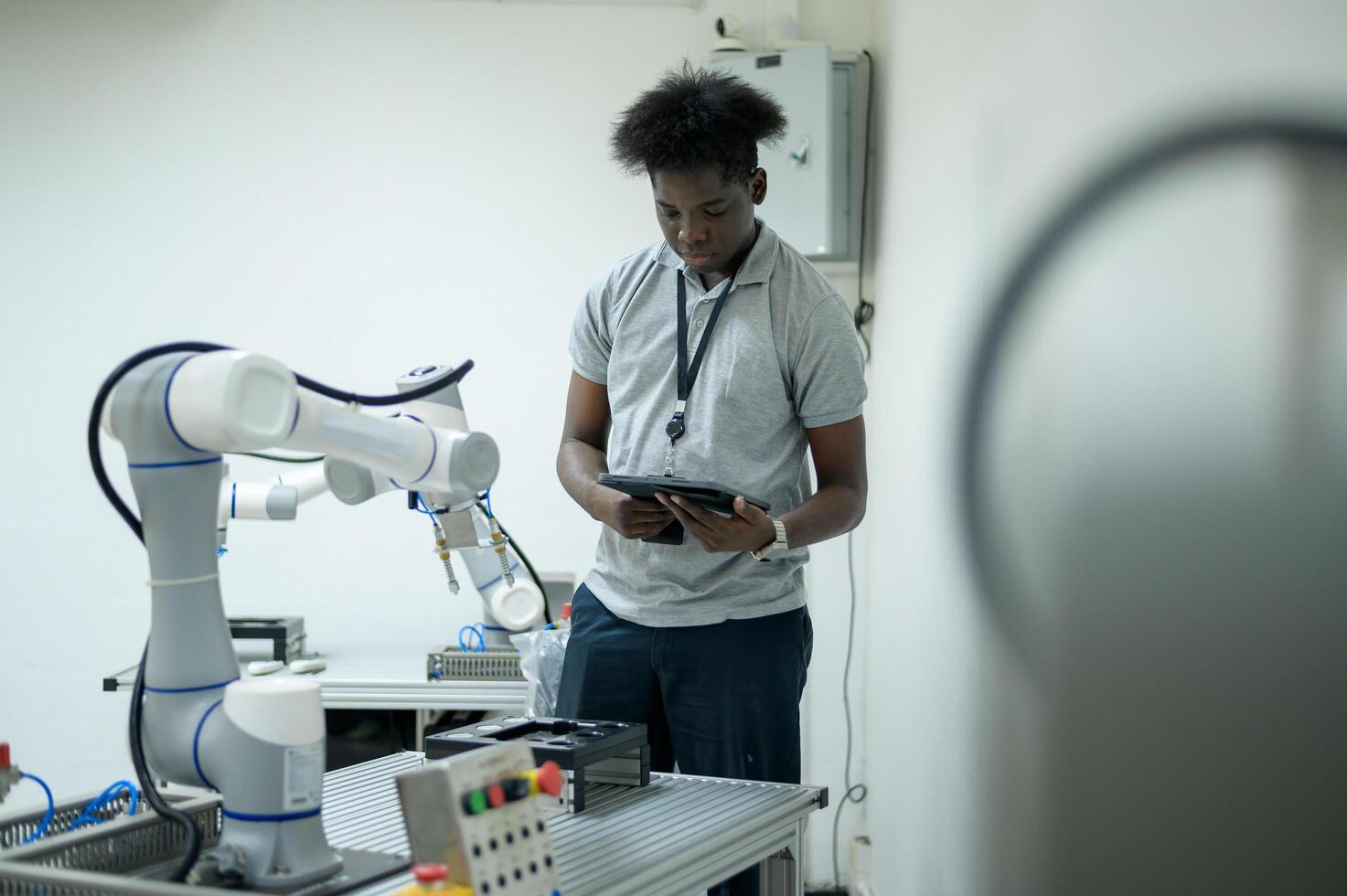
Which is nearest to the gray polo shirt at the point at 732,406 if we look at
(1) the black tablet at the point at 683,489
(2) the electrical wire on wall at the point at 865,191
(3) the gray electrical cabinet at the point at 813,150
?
(1) the black tablet at the point at 683,489

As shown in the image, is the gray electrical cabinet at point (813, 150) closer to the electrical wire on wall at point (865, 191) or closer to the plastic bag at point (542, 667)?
the electrical wire on wall at point (865, 191)

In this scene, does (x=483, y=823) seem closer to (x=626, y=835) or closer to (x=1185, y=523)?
(x=626, y=835)

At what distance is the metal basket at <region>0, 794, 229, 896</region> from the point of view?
89 cm

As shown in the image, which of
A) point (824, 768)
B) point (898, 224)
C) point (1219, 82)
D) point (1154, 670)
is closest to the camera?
point (1219, 82)

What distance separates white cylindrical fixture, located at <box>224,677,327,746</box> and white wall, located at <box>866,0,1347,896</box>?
1.00m

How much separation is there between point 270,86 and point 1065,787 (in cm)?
286

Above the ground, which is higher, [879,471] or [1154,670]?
[879,471]

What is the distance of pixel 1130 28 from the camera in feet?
4.11

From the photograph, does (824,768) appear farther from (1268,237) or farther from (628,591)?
(1268,237)

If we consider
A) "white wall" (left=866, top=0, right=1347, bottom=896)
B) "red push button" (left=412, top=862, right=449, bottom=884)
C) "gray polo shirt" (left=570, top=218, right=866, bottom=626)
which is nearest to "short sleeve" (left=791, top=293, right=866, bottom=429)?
"gray polo shirt" (left=570, top=218, right=866, bottom=626)

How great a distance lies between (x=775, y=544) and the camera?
150 cm

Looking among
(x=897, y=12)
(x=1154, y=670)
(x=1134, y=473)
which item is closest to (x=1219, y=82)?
(x=1134, y=473)

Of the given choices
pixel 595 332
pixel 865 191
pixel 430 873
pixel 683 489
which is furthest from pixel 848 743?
pixel 430 873

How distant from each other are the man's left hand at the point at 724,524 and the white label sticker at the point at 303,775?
59 cm
